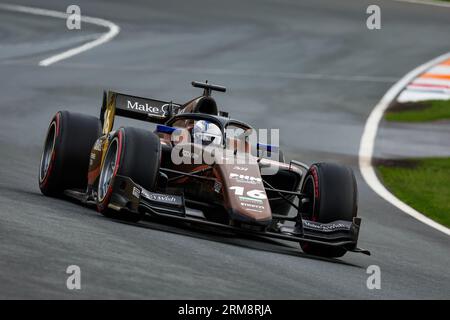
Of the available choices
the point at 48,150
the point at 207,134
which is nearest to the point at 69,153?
the point at 48,150

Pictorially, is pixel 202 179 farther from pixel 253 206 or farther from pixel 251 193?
pixel 253 206

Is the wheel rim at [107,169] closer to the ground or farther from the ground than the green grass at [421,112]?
farther from the ground

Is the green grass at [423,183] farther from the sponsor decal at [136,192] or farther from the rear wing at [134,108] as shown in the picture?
the sponsor decal at [136,192]

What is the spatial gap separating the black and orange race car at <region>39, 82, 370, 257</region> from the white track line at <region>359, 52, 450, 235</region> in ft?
11.1

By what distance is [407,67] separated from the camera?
1200 inches

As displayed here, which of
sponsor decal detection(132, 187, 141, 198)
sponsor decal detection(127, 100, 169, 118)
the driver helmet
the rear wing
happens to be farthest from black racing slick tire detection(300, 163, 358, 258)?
sponsor decal detection(127, 100, 169, 118)

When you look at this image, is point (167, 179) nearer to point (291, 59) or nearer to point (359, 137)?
point (359, 137)

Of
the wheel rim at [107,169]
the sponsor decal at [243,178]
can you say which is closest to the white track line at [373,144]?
the sponsor decal at [243,178]

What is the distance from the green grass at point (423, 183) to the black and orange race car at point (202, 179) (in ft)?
13.3

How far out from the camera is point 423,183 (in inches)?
721

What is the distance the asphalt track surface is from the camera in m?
8.61

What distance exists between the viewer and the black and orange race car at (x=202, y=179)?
36.4 feet

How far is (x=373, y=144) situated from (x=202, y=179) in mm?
10627

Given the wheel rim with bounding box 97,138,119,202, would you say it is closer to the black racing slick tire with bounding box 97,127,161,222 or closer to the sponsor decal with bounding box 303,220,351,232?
the black racing slick tire with bounding box 97,127,161,222
